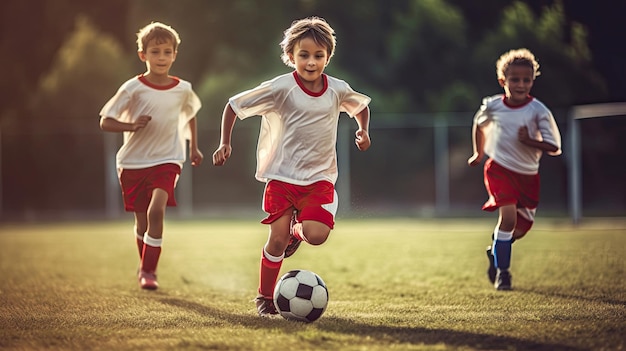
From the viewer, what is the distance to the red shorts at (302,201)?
199 inches

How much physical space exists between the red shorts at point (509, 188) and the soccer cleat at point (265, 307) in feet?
6.83

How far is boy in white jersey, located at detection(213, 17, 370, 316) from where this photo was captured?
508cm

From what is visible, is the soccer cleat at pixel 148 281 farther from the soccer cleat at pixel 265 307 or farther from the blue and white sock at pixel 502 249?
the blue and white sock at pixel 502 249

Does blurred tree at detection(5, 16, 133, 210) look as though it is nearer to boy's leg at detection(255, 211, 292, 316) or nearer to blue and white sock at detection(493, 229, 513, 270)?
blue and white sock at detection(493, 229, 513, 270)

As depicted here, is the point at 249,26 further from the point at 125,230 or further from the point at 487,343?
the point at 487,343

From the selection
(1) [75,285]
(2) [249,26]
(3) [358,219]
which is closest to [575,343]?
(1) [75,285]

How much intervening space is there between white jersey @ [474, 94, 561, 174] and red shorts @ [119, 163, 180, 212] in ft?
7.70

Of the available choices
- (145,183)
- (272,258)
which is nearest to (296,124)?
(272,258)

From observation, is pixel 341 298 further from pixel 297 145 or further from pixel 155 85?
pixel 155 85

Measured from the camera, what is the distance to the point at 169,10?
2323cm

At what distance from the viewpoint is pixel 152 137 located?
6.55m

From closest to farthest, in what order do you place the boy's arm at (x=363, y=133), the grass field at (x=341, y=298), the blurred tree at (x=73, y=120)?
the grass field at (x=341, y=298) < the boy's arm at (x=363, y=133) < the blurred tree at (x=73, y=120)

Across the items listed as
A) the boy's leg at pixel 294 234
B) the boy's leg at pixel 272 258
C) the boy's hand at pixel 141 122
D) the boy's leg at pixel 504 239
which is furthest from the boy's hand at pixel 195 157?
the boy's leg at pixel 504 239

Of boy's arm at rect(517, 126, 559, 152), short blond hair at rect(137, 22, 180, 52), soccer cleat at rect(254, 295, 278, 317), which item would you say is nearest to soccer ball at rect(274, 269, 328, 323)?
soccer cleat at rect(254, 295, 278, 317)
